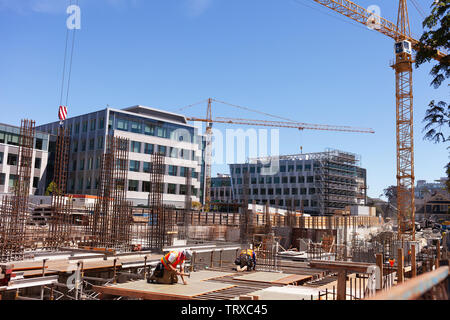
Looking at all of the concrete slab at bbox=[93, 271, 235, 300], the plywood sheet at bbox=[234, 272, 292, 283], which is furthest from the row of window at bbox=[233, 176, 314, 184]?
the concrete slab at bbox=[93, 271, 235, 300]

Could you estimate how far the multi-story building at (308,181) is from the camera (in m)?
95.3

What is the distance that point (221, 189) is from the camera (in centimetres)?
11550

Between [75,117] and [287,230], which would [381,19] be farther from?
[75,117]

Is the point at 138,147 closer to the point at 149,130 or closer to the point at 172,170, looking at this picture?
the point at 149,130

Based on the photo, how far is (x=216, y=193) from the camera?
381ft

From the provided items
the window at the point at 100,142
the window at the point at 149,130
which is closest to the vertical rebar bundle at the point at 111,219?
the window at the point at 100,142

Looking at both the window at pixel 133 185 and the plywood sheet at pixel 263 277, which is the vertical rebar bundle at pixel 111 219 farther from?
the window at pixel 133 185

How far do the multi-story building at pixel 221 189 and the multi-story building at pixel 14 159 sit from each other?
2361 inches

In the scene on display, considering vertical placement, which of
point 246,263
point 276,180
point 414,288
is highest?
point 276,180

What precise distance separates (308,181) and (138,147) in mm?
51199

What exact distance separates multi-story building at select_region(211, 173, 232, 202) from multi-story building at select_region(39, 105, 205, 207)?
153 feet

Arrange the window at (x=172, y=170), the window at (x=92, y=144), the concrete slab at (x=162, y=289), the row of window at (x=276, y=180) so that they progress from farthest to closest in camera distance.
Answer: the row of window at (x=276, y=180)
the window at (x=172, y=170)
the window at (x=92, y=144)
the concrete slab at (x=162, y=289)

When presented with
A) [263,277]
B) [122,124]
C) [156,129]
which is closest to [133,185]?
[122,124]
